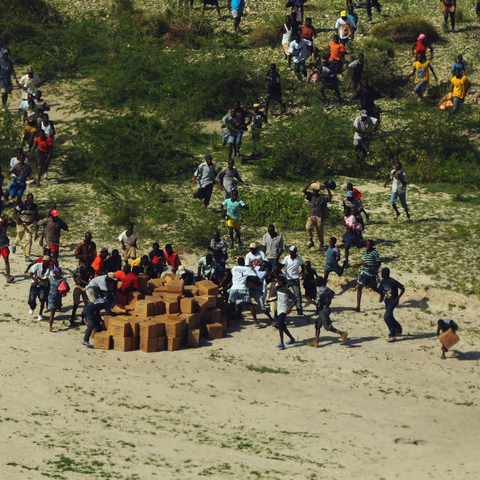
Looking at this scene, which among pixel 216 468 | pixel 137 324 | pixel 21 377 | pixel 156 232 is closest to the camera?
pixel 216 468

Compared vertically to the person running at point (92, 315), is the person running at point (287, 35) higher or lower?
higher

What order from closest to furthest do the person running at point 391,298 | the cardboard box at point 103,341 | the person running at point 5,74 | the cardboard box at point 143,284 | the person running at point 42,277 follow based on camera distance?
the cardboard box at point 103,341, the person running at point 391,298, the person running at point 42,277, the cardboard box at point 143,284, the person running at point 5,74

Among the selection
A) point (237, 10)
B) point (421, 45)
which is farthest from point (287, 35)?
point (421, 45)

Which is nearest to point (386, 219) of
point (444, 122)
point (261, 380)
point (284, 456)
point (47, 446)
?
point (444, 122)

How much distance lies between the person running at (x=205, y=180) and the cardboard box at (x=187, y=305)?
5296 millimetres

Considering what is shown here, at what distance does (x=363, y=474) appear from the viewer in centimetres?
1371

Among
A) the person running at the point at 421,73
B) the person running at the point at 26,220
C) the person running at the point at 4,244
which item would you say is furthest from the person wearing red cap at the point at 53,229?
the person running at the point at 421,73

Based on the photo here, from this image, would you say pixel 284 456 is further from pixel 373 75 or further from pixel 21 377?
pixel 373 75

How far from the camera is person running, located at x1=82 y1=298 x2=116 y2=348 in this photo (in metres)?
17.6

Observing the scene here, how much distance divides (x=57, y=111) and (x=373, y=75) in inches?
418

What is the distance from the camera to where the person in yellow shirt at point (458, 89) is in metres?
27.9

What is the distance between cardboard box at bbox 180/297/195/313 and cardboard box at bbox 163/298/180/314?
0.11 metres

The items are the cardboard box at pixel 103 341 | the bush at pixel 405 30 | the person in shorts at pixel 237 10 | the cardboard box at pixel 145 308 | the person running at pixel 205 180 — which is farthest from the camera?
the person in shorts at pixel 237 10

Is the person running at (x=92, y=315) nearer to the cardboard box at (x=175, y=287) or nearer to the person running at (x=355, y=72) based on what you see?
the cardboard box at (x=175, y=287)
